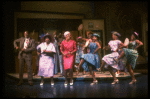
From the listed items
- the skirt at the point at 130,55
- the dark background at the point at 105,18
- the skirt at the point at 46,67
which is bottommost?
the skirt at the point at 46,67

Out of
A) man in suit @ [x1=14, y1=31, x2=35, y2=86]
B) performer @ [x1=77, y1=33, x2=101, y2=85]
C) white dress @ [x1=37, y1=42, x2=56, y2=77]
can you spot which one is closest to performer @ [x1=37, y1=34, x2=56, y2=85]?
white dress @ [x1=37, y1=42, x2=56, y2=77]

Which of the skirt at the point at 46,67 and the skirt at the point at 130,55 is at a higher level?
the skirt at the point at 130,55

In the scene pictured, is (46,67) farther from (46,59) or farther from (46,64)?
(46,59)

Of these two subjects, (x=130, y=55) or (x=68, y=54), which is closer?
(x=130, y=55)

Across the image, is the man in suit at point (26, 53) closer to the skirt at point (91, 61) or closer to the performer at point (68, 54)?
the performer at point (68, 54)

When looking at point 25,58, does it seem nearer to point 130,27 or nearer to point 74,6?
point 74,6

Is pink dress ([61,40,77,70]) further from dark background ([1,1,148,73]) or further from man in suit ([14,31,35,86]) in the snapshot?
dark background ([1,1,148,73])

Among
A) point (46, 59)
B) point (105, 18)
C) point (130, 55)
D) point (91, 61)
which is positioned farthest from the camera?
point (105, 18)

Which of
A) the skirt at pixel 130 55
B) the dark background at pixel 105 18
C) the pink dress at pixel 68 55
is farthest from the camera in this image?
the dark background at pixel 105 18

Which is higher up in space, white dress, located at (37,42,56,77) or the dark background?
the dark background

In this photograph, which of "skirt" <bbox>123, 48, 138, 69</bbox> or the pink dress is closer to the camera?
"skirt" <bbox>123, 48, 138, 69</bbox>

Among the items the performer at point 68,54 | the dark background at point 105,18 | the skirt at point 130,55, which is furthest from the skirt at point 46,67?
the dark background at point 105,18

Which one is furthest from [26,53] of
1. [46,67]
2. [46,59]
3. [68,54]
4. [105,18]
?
[105,18]

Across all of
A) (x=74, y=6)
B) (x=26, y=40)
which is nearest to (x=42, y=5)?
(x=74, y=6)
